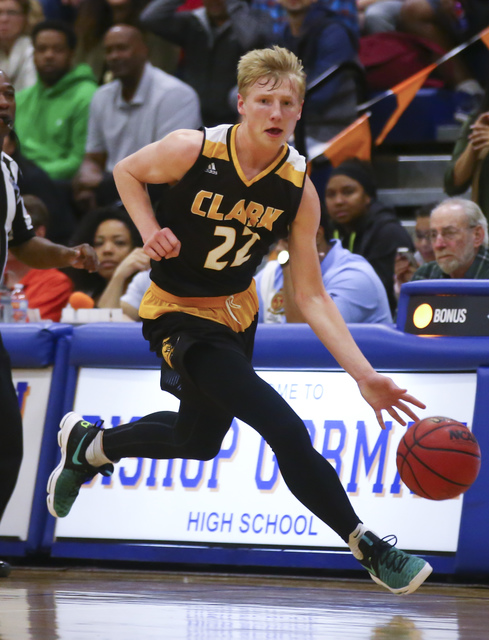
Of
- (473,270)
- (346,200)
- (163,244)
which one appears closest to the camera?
(163,244)

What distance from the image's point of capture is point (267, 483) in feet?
16.9

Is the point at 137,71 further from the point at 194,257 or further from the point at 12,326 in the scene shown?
the point at 194,257

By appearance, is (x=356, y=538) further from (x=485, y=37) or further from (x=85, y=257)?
(x=485, y=37)

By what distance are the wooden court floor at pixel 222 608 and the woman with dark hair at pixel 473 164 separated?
3.45 m

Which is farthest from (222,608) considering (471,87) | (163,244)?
(471,87)

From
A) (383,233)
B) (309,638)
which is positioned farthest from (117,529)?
(383,233)

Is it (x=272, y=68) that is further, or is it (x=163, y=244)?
(x=272, y=68)

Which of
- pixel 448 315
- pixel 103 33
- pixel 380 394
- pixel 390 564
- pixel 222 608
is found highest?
pixel 103 33

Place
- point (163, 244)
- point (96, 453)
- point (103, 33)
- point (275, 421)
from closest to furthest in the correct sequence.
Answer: point (163, 244), point (275, 421), point (96, 453), point (103, 33)

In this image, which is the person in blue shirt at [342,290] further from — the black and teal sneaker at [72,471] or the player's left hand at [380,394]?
the player's left hand at [380,394]

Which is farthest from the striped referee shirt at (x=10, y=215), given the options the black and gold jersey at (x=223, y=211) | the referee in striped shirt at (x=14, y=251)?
the black and gold jersey at (x=223, y=211)

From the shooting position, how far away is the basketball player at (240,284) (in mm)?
3879

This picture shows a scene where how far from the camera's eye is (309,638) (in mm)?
3209

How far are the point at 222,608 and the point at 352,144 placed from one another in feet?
17.8
